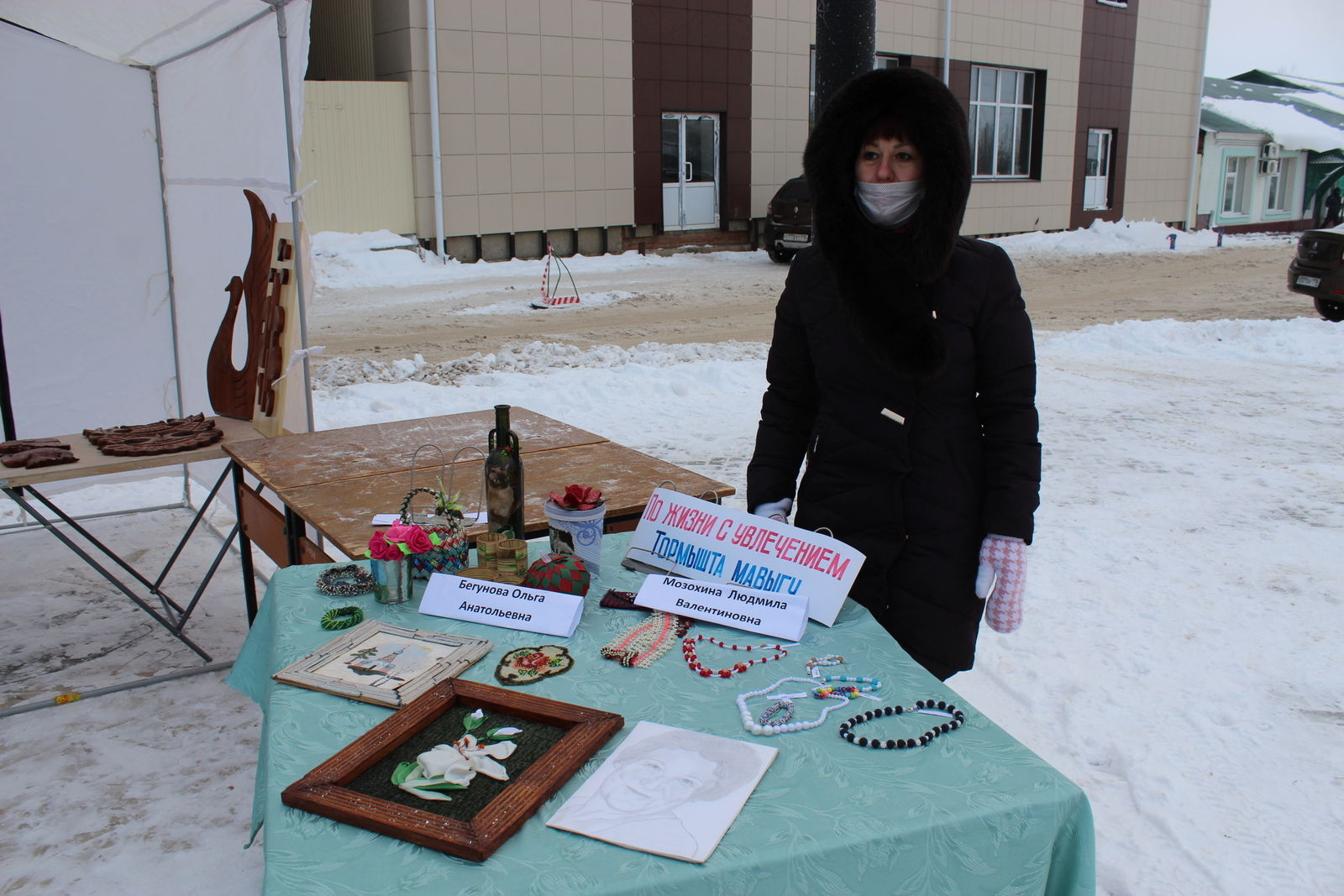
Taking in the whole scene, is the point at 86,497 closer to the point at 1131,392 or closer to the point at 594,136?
the point at 1131,392

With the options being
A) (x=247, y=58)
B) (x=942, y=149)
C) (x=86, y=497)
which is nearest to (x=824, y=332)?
(x=942, y=149)

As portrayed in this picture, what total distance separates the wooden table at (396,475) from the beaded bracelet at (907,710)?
3.81 feet

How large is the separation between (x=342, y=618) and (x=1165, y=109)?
3114 cm

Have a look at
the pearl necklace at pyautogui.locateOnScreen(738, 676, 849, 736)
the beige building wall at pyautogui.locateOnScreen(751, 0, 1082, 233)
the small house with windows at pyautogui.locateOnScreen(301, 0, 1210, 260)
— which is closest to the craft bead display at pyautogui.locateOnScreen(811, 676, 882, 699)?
the pearl necklace at pyautogui.locateOnScreen(738, 676, 849, 736)

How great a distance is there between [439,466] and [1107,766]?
228cm

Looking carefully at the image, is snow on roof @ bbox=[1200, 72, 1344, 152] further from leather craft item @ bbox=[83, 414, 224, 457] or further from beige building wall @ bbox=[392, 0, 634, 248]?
leather craft item @ bbox=[83, 414, 224, 457]

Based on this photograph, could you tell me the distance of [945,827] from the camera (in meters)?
1.40

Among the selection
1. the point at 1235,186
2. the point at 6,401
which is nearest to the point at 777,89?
the point at 6,401

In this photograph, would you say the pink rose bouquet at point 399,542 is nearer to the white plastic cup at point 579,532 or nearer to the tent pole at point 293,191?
the white plastic cup at point 579,532

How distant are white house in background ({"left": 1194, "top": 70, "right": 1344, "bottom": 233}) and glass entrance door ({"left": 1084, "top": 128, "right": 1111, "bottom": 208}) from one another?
163 inches

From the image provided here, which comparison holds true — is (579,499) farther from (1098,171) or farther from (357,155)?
(1098,171)

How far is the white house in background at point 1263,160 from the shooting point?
2986 centimetres

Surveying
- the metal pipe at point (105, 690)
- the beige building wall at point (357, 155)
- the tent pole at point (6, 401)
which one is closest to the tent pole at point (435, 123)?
the beige building wall at point (357, 155)

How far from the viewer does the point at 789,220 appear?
17688 mm
